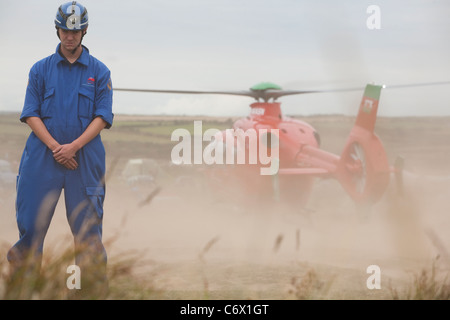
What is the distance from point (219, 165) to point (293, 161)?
154cm

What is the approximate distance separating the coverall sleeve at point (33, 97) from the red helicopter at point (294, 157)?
4.72 metres

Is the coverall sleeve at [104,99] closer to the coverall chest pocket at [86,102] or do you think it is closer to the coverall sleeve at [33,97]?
the coverall chest pocket at [86,102]

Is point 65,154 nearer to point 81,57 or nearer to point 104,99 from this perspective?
point 104,99

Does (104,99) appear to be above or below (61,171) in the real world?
above

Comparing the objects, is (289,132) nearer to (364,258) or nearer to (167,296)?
(364,258)

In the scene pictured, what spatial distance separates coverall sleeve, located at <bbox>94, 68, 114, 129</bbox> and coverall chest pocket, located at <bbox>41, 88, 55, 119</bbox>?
39cm

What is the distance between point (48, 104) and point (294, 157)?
724 centimetres

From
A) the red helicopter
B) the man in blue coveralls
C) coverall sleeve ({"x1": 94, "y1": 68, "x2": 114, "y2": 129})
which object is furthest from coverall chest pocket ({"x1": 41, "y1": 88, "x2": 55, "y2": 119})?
the red helicopter

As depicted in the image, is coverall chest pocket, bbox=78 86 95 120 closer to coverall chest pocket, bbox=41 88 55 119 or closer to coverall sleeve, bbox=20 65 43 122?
coverall chest pocket, bbox=41 88 55 119

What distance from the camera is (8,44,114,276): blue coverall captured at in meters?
5.68

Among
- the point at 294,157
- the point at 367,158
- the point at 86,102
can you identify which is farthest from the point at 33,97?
the point at 294,157

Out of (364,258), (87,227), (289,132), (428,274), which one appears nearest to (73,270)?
(87,227)

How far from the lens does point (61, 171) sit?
5.72 m

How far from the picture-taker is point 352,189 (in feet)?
37.0
